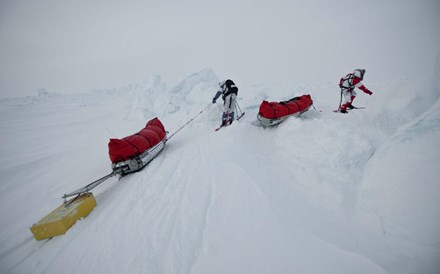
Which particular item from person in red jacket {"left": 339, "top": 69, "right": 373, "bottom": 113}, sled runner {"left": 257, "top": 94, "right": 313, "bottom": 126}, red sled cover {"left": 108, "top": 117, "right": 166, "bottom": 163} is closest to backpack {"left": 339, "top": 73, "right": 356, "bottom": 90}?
person in red jacket {"left": 339, "top": 69, "right": 373, "bottom": 113}

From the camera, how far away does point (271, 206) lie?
232 centimetres

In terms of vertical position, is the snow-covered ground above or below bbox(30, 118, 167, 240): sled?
below

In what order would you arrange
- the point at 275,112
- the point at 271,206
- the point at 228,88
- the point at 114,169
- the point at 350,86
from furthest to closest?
the point at 228,88, the point at 350,86, the point at 275,112, the point at 114,169, the point at 271,206

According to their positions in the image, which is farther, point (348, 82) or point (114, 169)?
point (348, 82)

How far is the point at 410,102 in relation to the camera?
354 centimetres

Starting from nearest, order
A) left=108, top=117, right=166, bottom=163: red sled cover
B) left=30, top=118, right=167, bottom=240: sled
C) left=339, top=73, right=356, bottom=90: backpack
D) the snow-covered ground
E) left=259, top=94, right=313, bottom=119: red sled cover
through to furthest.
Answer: the snow-covered ground, left=30, top=118, right=167, bottom=240: sled, left=108, top=117, right=166, bottom=163: red sled cover, left=259, top=94, right=313, bottom=119: red sled cover, left=339, top=73, right=356, bottom=90: backpack

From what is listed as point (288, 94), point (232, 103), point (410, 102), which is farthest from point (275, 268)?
point (288, 94)

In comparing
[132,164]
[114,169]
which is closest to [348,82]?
[132,164]

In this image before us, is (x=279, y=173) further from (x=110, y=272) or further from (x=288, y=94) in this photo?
(x=288, y=94)

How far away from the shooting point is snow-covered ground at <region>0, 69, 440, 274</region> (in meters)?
1.80

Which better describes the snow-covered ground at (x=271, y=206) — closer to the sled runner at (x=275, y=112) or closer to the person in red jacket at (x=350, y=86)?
the sled runner at (x=275, y=112)

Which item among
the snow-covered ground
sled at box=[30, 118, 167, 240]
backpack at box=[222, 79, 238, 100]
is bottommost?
the snow-covered ground

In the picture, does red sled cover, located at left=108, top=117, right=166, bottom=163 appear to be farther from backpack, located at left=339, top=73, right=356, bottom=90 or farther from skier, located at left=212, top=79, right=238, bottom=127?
backpack, located at left=339, top=73, right=356, bottom=90

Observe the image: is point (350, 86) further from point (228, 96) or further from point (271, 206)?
point (271, 206)
